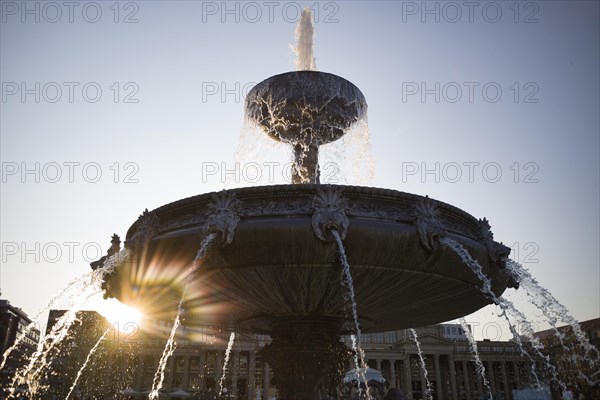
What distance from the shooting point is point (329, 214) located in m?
5.61

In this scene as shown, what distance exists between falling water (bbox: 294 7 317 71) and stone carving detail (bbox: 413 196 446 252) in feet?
21.6

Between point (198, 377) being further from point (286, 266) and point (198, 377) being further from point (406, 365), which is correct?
point (286, 266)

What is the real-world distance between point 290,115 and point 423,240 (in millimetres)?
4011

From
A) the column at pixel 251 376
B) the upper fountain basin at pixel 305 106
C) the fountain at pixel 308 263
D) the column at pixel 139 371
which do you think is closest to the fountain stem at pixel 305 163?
the upper fountain basin at pixel 305 106

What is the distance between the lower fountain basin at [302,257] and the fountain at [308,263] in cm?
1

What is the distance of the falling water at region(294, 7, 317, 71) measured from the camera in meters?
11.7

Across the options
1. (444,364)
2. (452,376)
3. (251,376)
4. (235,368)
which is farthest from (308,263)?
(444,364)

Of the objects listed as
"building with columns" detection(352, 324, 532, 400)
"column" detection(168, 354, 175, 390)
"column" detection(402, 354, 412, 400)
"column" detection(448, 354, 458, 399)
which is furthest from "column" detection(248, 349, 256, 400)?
"column" detection(448, 354, 458, 399)

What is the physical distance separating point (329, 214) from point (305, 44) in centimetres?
744

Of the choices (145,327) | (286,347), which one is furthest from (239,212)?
(145,327)

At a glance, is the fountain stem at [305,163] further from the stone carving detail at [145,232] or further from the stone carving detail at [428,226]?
the stone carving detail at [145,232]

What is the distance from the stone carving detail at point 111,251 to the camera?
7.09m

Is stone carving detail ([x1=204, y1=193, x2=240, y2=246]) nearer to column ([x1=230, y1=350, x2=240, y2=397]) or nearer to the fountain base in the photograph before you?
the fountain base

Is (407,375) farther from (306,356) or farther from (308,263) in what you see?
(308,263)
